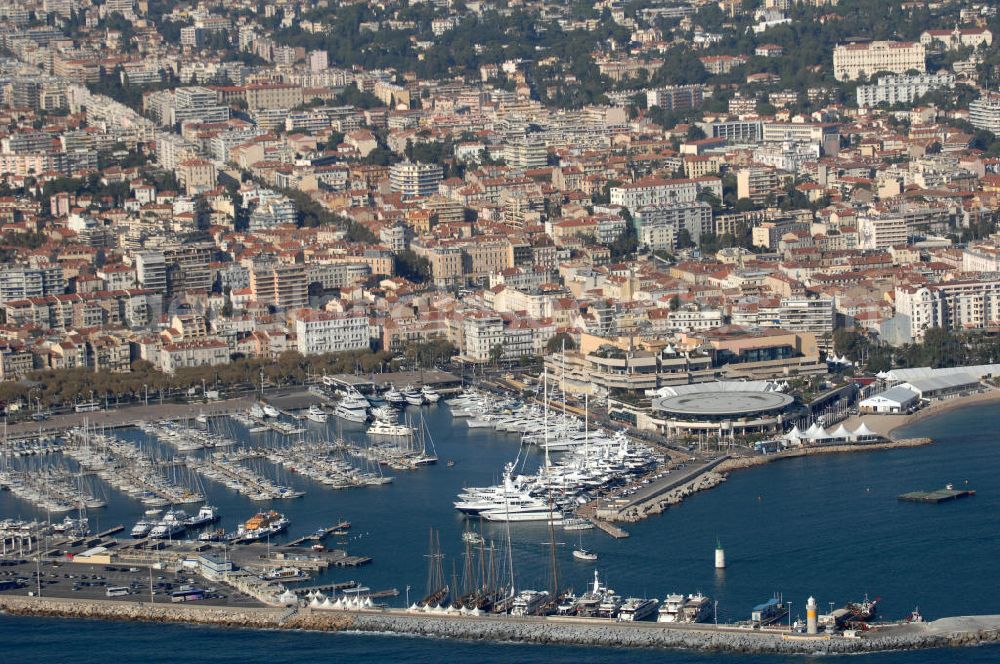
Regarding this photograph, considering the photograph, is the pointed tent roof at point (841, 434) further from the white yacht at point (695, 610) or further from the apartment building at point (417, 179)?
the apartment building at point (417, 179)

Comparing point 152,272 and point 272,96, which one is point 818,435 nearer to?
point 152,272

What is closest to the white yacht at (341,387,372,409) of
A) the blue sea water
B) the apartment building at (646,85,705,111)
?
the blue sea water

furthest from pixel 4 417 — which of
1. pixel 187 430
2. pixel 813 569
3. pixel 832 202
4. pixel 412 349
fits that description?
pixel 832 202

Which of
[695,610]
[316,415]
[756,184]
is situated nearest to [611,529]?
[695,610]

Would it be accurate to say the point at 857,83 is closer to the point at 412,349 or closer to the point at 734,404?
the point at 412,349

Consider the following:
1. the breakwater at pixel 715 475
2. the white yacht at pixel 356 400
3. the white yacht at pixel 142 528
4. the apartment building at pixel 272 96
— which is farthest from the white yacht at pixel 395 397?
the apartment building at pixel 272 96

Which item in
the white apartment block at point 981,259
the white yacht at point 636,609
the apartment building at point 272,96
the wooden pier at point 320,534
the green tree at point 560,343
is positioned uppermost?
the apartment building at point 272,96
